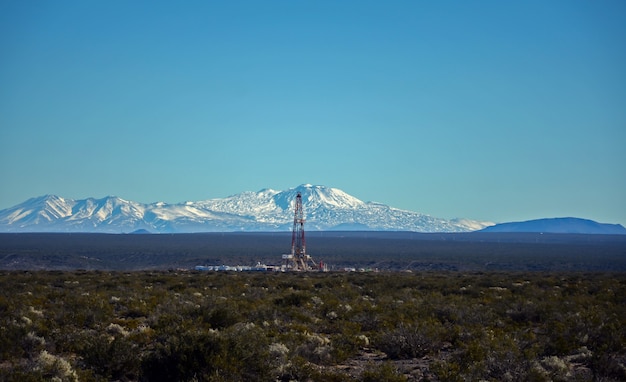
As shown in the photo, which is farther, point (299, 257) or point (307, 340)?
point (299, 257)

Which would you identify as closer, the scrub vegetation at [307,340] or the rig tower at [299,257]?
the scrub vegetation at [307,340]

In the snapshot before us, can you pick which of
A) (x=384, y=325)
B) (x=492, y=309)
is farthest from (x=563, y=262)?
(x=384, y=325)

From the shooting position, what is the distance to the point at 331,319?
21.8 meters

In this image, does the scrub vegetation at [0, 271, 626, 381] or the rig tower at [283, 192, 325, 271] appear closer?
the scrub vegetation at [0, 271, 626, 381]

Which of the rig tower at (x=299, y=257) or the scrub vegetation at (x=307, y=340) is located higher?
the rig tower at (x=299, y=257)

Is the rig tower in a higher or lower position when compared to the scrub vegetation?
higher

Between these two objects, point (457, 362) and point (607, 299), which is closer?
point (457, 362)

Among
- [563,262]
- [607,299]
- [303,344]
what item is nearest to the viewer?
[303,344]

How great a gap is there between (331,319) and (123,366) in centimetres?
974

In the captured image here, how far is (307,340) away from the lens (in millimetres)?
16375

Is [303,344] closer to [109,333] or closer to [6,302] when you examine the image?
[109,333]

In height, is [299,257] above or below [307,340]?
above

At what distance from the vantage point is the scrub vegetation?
12586 millimetres

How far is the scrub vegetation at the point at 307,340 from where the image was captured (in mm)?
12586
